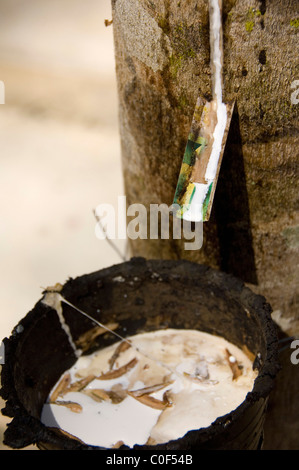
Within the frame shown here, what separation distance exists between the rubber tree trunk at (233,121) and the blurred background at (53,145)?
4.19 feet

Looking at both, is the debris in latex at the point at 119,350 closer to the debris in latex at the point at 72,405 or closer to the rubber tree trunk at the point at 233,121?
the debris in latex at the point at 72,405

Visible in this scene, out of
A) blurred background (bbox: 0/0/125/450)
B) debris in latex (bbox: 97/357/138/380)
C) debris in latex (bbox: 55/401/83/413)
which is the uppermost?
blurred background (bbox: 0/0/125/450)

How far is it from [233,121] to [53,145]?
3194mm

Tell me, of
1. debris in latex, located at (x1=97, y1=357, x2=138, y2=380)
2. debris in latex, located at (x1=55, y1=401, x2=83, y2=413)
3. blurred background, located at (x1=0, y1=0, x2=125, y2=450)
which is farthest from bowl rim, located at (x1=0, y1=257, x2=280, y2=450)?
blurred background, located at (x1=0, y1=0, x2=125, y2=450)

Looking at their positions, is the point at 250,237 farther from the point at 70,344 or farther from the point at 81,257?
the point at 81,257

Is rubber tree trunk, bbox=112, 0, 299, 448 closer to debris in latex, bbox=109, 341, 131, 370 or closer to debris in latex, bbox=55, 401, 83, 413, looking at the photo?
debris in latex, bbox=109, 341, 131, 370

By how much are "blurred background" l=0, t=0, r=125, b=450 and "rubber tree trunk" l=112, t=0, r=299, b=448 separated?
1277mm

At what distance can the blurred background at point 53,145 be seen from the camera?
3502 mm

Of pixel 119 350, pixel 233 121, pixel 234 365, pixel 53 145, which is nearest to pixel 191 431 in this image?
pixel 234 365

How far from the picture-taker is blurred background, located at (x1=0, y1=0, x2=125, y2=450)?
3.50m

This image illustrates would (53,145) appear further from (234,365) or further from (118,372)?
(234,365)

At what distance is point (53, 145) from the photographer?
468cm

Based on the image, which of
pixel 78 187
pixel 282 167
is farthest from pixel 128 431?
pixel 78 187

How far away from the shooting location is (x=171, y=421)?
175cm
